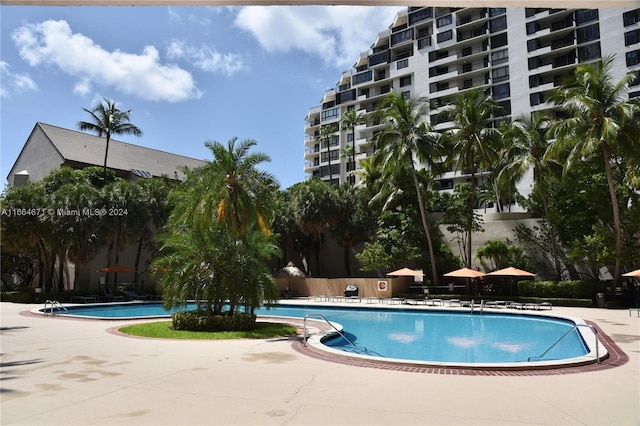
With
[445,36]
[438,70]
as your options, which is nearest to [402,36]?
[445,36]

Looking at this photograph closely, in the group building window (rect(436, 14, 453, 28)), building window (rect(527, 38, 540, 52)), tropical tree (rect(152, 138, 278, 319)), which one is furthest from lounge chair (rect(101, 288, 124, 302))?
building window (rect(436, 14, 453, 28))

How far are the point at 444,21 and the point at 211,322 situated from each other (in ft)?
210

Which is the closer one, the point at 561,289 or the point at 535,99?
the point at 561,289

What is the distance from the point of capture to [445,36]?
2613 inches

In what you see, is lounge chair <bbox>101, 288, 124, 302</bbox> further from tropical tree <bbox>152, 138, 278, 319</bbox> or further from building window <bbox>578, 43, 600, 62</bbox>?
building window <bbox>578, 43, 600, 62</bbox>

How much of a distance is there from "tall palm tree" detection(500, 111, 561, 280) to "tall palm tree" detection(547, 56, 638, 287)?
3210 mm

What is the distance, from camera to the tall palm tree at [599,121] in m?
24.2

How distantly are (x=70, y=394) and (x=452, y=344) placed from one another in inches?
455

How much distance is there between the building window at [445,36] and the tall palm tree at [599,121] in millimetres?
43311

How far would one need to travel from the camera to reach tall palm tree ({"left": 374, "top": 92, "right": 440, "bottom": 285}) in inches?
1316

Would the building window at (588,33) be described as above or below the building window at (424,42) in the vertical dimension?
below

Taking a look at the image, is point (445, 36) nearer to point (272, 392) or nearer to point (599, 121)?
point (599, 121)

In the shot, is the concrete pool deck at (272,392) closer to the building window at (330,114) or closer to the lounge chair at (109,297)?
the lounge chair at (109,297)

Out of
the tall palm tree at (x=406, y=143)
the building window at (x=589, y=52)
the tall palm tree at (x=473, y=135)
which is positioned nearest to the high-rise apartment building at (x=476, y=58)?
the building window at (x=589, y=52)
